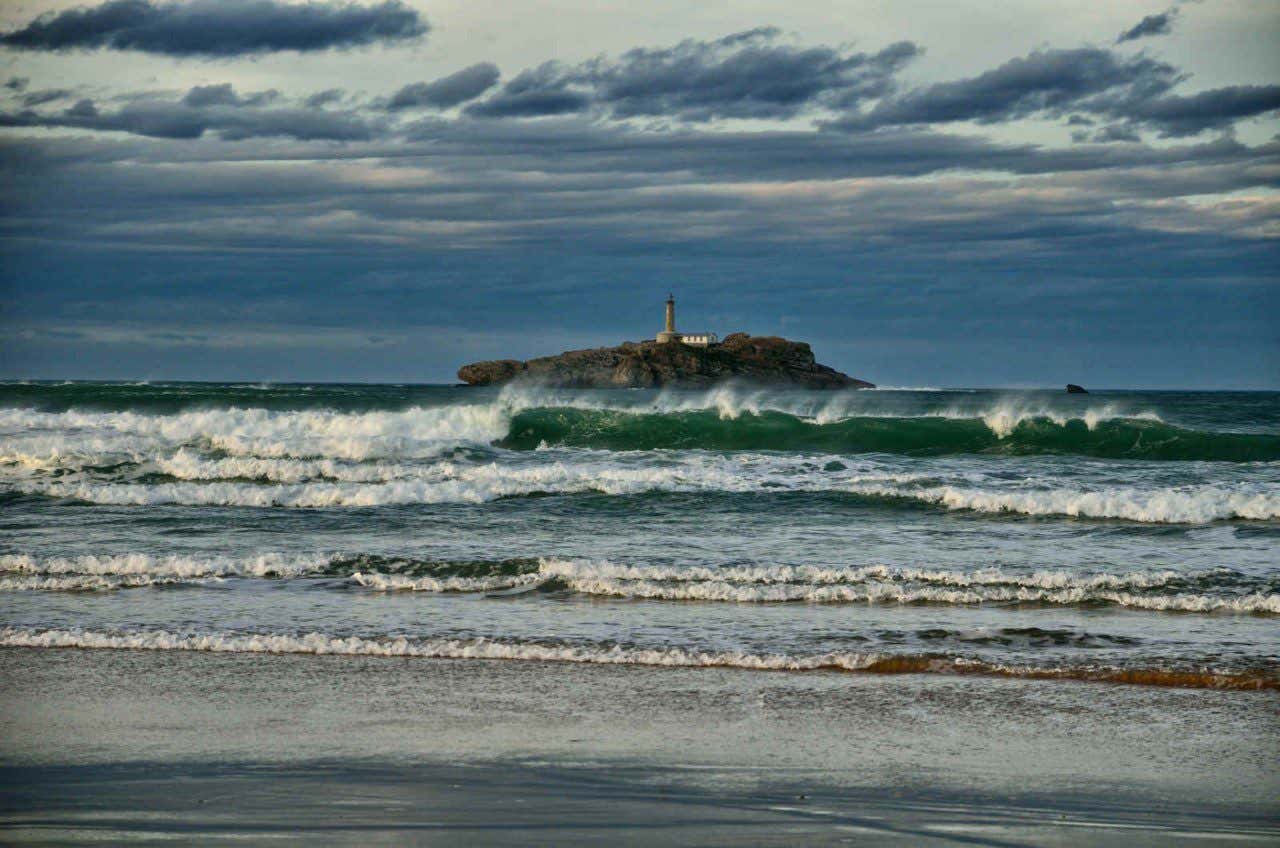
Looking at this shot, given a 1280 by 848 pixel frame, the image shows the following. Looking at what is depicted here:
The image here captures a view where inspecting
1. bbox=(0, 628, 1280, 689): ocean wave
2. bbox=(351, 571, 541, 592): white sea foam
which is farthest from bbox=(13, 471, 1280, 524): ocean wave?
bbox=(0, 628, 1280, 689): ocean wave

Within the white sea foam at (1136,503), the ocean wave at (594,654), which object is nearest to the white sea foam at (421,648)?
the ocean wave at (594,654)

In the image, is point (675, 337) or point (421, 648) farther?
point (675, 337)

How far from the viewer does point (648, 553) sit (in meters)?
12.5

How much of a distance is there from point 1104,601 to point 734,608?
331 cm

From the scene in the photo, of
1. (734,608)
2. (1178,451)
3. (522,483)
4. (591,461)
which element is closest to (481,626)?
(734,608)

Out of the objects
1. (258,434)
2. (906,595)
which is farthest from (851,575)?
(258,434)

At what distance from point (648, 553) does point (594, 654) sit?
4.44 meters

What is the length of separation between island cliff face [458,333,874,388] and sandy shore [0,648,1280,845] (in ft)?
370

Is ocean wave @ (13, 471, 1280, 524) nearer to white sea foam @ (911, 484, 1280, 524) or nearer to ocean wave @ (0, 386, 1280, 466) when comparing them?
white sea foam @ (911, 484, 1280, 524)

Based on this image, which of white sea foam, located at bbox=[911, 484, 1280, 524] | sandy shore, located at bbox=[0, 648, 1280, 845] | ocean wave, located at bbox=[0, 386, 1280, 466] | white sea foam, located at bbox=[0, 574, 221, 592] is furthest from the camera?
ocean wave, located at bbox=[0, 386, 1280, 466]

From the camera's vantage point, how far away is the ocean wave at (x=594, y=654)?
7547 mm

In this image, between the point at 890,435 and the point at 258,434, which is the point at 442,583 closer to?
the point at 258,434

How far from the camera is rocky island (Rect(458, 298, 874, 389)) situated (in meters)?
124

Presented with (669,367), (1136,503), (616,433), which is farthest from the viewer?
(669,367)
